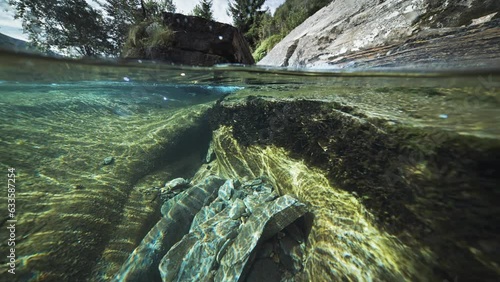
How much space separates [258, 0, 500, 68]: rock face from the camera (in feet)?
10.6

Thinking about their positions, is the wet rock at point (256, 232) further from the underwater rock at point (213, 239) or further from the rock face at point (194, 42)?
the rock face at point (194, 42)

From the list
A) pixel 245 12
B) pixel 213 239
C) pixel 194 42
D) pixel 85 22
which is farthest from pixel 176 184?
pixel 245 12

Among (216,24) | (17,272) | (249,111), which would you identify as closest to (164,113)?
(216,24)

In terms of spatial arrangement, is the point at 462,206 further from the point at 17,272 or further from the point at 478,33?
the point at 17,272

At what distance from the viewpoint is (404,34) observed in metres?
4.11

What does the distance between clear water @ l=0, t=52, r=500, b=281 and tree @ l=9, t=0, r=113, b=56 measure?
6352 mm

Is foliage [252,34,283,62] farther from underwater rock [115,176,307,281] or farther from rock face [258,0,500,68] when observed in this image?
underwater rock [115,176,307,281]

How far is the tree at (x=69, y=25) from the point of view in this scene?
11.4m

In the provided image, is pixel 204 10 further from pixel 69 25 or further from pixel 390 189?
pixel 390 189

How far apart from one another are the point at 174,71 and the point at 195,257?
6.33 m

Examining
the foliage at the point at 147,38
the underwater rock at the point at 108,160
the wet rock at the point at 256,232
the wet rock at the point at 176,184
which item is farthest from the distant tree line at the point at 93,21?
the wet rock at the point at 256,232

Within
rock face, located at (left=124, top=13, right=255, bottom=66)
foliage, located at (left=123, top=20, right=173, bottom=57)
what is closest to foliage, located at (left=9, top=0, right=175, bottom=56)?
foliage, located at (left=123, top=20, right=173, bottom=57)

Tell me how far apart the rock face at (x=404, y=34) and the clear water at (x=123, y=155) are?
0.50 metres

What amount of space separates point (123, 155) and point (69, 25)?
1287cm
